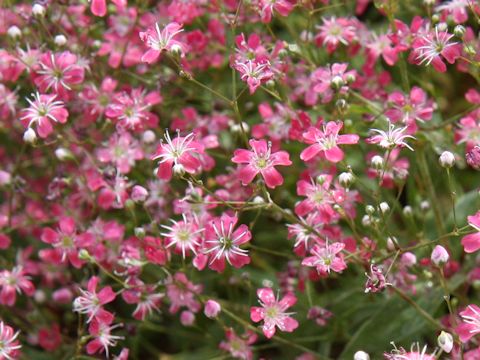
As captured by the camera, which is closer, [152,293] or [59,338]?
[152,293]

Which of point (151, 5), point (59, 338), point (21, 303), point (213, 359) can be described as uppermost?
point (151, 5)

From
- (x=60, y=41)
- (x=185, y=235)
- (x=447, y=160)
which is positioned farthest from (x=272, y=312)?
(x=60, y=41)

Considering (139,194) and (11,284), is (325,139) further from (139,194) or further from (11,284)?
(11,284)

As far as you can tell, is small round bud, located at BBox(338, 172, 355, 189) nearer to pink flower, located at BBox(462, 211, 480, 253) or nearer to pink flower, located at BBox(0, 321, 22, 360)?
pink flower, located at BBox(462, 211, 480, 253)

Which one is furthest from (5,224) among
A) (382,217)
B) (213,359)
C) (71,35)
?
(382,217)

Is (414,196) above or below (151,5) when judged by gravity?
below

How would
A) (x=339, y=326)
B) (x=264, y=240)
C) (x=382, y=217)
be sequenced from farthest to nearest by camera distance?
1. (x=264, y=240)
2. (x=339, y=326)
3. (x=382, y=217)

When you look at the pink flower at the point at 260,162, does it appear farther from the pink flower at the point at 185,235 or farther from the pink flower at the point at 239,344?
the pink flower at the point at 239,344

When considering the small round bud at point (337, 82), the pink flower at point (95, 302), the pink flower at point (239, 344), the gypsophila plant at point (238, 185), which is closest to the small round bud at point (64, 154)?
the gypsophila plant at point (238, 185)

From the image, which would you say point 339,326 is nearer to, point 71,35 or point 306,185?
point 306,185
